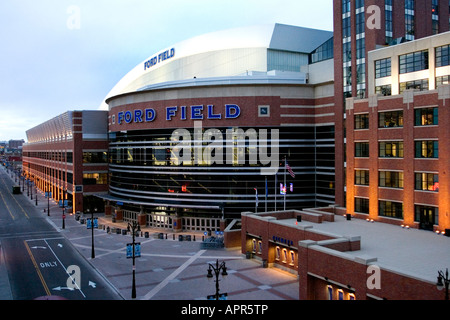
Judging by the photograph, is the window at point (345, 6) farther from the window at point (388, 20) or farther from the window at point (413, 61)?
the window at point (413, 61)

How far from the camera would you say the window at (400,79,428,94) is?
45.7m

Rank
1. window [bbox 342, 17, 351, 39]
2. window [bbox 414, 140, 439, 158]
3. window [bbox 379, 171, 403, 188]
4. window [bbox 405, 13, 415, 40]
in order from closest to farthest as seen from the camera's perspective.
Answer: window [bbox 414, 140, 439, 158], window [bbox 379, 171, 403, 188], window [bbox 405, 13, 415, 40], window [bbox 342, 17, 351, 39]

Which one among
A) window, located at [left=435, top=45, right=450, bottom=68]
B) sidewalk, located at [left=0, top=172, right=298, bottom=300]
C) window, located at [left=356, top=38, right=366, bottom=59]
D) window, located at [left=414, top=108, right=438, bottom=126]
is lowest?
sidewalk, located at [left=0, top=172, right=298, bottom=300]

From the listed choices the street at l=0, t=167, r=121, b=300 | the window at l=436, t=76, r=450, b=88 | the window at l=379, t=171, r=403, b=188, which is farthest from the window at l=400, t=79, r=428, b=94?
the street at l=0, t=167, r=121, b=300

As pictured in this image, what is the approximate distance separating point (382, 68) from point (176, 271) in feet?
113

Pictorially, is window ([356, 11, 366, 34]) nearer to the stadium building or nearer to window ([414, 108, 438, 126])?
the stadium building

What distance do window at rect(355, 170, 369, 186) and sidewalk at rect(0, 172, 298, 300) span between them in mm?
15198

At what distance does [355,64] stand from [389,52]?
27.0 ft

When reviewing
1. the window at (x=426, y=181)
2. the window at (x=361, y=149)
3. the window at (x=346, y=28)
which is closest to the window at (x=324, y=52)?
the window at (x=346, y=28)

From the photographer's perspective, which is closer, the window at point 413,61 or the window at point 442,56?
the window at point 442,56

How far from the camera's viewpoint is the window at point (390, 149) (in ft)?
145

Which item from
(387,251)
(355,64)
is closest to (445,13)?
(355,64)

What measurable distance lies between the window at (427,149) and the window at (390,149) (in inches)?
77.9

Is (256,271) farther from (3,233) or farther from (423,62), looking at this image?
(3,233)
